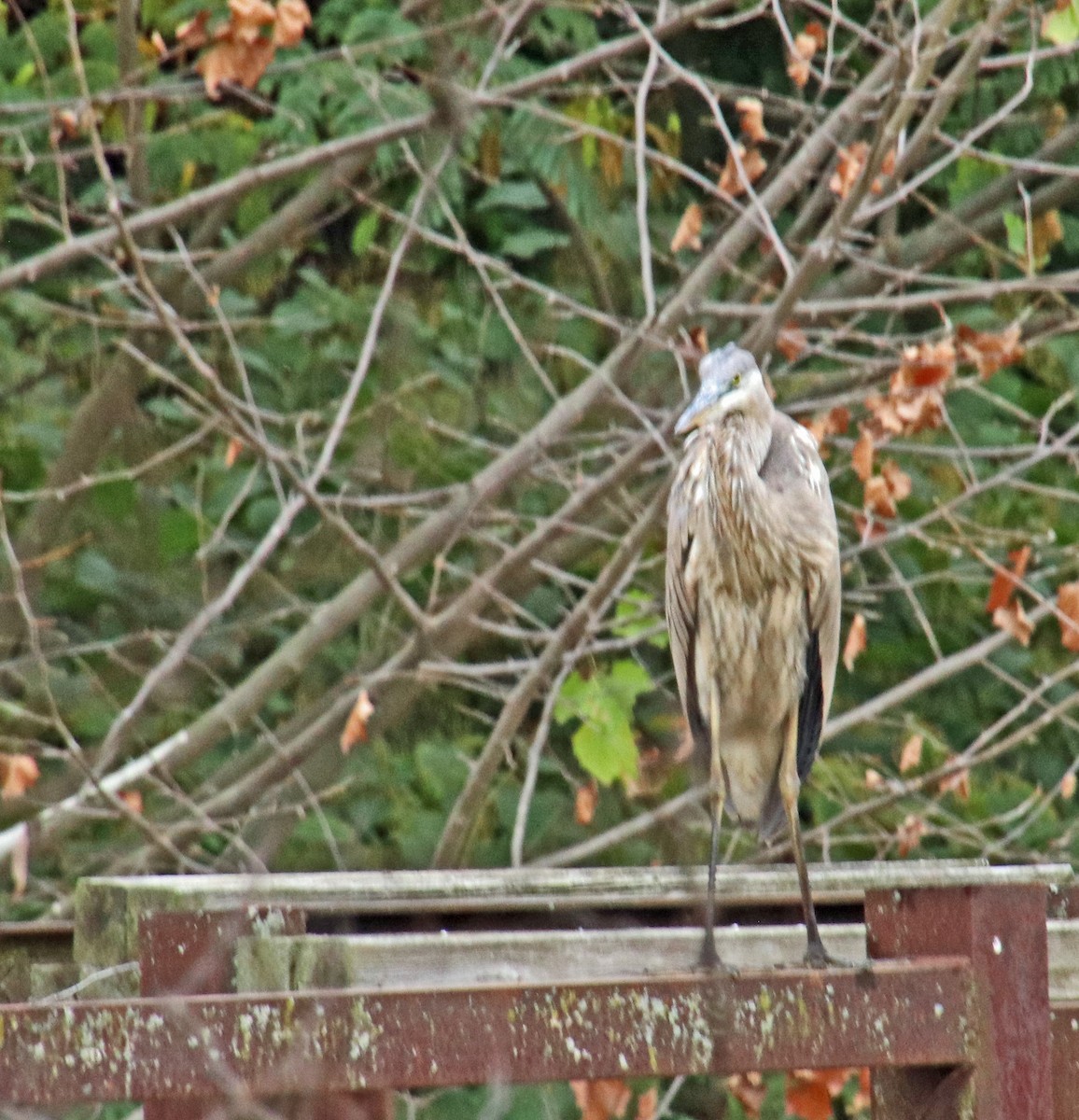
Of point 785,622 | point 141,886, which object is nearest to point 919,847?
point 785,622

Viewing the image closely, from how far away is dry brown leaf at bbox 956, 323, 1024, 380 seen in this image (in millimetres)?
4746

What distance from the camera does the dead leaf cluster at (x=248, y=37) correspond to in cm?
472

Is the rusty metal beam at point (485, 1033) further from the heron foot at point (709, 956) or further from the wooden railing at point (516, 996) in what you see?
the heron foot at point (709, 956)

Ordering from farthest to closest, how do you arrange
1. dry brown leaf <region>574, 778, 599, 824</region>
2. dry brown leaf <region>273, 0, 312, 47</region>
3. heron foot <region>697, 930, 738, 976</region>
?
dry brown leaf <region>574, 778, 599, 824</region> → dry brown leaf <region>273, 0, 312, 47</region> → heron foot <region>697, 930, 738, 976</region>

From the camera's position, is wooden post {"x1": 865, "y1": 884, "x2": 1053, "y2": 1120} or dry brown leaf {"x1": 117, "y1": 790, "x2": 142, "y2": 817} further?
dry brown leaf {"x1": 117, "y1": 790, "x2": 142, "y2": 817}

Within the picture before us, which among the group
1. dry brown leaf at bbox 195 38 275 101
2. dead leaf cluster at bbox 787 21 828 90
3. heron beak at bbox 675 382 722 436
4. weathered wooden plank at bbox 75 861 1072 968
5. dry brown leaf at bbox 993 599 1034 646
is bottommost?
weathered wooden plank at bbox 75 861 1072 968

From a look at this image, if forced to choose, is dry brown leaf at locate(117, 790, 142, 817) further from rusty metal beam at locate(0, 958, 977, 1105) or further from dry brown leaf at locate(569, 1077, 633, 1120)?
rusty metal beam at locate(0, 958, 977, 1105)

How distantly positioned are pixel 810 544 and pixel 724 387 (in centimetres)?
35

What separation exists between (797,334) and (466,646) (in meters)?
1.48

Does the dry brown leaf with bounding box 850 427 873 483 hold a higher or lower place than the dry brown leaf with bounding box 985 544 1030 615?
higher

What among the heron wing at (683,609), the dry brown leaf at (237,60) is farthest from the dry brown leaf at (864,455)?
the dry brown leaf at (237,60)

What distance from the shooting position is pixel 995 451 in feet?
15.9

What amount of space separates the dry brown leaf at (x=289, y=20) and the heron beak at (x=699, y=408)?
187 centimetres

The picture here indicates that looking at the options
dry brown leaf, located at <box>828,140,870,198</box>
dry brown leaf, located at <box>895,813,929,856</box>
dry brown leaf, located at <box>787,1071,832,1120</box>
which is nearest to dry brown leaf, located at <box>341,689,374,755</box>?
dry brown leaf, located at <box>787,1071,832,1120</box>
